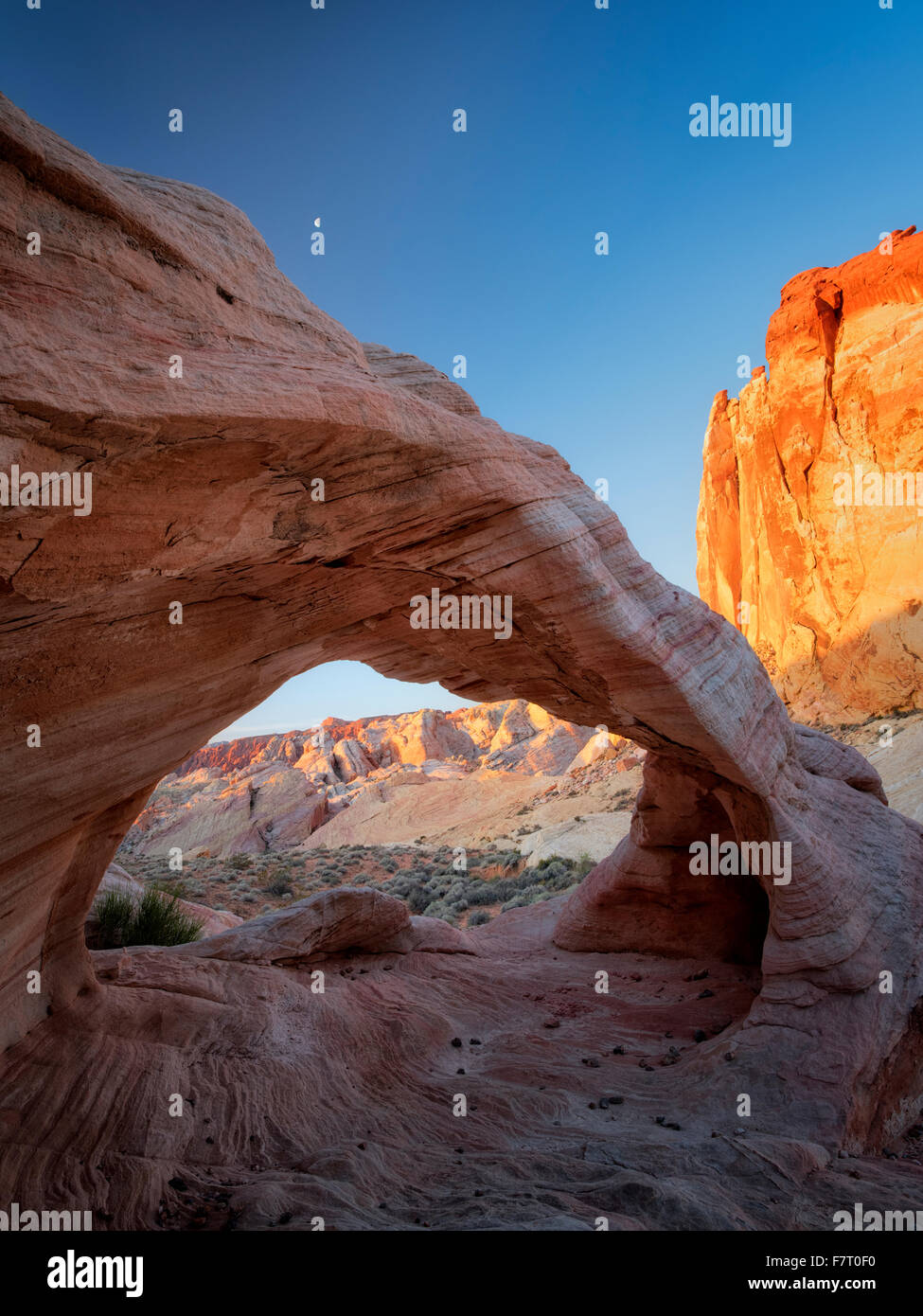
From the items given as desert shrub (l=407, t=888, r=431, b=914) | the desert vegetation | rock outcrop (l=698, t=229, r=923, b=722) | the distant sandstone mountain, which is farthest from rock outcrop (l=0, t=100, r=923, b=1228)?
the distant sandstone mountain

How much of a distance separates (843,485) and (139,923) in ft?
98.1

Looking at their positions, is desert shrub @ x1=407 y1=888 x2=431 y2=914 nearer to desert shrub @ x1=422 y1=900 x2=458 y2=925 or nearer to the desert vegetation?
the desert vegetation

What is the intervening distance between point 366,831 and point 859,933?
29536 mm

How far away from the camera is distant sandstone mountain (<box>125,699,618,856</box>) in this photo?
123 ft

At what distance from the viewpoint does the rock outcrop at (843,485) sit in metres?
26.3

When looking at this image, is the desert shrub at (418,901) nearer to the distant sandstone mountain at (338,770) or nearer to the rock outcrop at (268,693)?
the rock outcrop at (268,693)

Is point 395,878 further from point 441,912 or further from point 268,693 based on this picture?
point 268,693

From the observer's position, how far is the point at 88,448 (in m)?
3.29

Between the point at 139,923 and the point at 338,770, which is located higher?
the point at 338,770

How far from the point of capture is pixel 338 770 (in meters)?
56.7

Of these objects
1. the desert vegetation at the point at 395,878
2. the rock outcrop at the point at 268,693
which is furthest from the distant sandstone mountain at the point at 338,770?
the rock outcrop at the point at 268,693

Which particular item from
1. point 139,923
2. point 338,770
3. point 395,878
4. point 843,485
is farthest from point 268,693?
point 338,770

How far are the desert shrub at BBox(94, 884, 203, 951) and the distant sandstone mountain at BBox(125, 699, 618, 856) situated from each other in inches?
895

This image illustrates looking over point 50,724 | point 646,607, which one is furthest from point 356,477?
point 646,607
